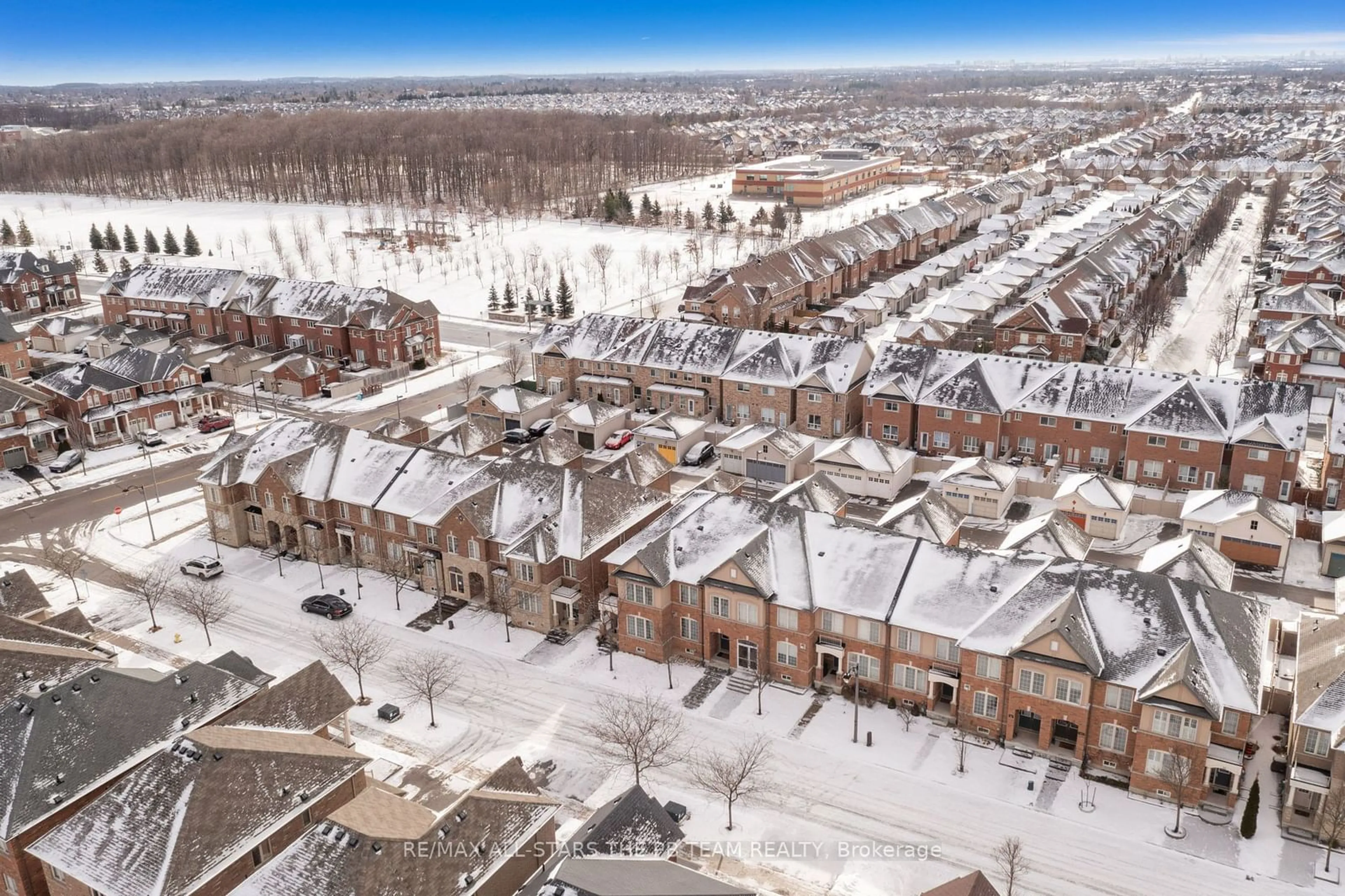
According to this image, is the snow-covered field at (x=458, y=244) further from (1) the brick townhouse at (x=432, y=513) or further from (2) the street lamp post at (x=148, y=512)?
(1) the brick townhouse at (x=432, y=513)

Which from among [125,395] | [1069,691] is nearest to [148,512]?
[125,395]

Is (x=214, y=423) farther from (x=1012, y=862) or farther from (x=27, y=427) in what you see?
(x=1012, y=862)

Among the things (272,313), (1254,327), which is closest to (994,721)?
(1254,327)

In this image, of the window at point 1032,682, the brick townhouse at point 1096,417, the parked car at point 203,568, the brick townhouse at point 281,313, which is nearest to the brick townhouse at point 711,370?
the brick townhouse at point 1096,417

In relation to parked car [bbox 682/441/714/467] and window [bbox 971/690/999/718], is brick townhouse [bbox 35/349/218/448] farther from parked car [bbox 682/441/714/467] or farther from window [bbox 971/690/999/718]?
window [bbox 971/690/999/718]

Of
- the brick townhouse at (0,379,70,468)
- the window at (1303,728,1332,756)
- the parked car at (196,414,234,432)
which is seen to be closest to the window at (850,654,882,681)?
the window at (1303,728,1332,756)

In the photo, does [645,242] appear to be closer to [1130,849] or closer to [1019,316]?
[1019,316]
